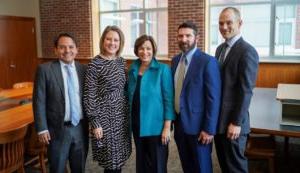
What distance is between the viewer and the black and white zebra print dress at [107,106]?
7.11 ft

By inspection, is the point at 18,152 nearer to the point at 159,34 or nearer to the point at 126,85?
the point at 126,85

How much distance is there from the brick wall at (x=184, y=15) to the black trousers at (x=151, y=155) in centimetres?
400

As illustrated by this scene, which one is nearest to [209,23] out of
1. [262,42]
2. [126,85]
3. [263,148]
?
[262,42]

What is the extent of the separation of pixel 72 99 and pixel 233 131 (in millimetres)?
1139

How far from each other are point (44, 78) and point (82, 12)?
208 inches

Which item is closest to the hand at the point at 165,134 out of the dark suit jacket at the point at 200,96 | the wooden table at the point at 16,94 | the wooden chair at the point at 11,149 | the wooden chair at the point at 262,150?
the dark suit jacket at the point at 200,96

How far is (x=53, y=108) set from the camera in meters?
2.14

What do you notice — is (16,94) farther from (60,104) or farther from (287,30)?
(287,30)

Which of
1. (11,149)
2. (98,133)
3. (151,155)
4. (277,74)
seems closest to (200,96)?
(151,155)

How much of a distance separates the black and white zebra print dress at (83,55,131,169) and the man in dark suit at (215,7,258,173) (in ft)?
2.34

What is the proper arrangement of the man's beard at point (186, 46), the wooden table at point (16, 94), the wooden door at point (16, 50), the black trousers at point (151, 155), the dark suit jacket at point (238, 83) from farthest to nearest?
the wooden door at point (16, 50) → the wooden table at point (16, 94) → the black trousers at point (151, 155) → the man's beard at point (186, 46) → the dark suit jacket at point (238, 83)

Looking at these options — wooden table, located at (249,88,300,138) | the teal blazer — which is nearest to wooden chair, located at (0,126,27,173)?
the teal blazer

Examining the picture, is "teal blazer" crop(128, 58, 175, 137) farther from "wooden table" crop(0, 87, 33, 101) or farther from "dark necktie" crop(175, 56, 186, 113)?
"wooden table" crop(0, 87, 33, 101)

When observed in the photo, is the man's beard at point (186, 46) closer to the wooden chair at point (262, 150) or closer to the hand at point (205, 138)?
the hand at point (205, 138)
